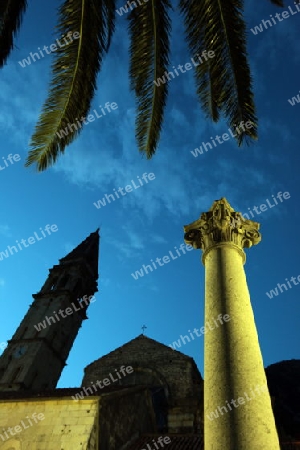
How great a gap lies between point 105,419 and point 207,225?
7.14 metres

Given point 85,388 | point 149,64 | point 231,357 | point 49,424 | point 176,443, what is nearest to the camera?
point 231,357

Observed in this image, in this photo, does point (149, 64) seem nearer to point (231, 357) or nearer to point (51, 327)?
point (231, 357)

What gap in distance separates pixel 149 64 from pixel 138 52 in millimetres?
251

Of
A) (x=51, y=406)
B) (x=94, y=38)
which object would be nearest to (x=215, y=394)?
(x=94, y=38)

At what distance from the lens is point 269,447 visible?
439cm

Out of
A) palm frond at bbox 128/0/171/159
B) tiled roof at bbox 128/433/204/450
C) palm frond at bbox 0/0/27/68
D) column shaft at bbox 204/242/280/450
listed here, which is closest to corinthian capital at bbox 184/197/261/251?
column shaft at bbox 204/242/280/450

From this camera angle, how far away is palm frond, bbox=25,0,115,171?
5164 mm

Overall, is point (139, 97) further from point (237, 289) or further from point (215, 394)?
point (215, 394)

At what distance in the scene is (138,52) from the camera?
5.83 meters

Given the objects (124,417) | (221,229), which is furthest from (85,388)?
(221,229)

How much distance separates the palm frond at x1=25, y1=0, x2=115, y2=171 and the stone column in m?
3.55

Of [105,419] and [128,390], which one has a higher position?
[128,390]

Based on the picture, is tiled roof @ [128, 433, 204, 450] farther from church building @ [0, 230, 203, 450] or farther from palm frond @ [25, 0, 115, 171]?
palm frond @ [25, 0, 115, 171]

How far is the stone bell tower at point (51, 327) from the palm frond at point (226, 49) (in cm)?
2625
